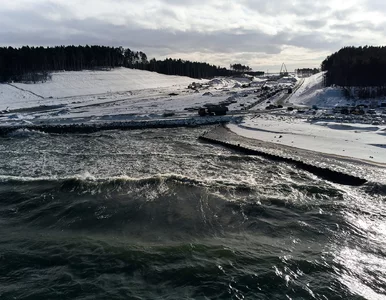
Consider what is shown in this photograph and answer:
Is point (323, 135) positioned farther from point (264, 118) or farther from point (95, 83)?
point (95, 83)

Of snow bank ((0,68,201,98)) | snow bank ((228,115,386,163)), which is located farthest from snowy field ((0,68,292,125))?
snow bank ((228,115,386,163))

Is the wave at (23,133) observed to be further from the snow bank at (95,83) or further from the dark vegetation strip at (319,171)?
the snow bank at (95,83)

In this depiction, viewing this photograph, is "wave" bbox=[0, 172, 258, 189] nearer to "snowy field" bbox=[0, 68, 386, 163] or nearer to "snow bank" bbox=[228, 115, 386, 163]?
"snow bank" bbox=[228, 115, 386, 163]

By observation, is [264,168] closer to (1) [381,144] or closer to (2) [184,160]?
(2) [184,160]

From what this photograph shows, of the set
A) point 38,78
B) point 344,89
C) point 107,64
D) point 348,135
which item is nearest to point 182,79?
point 107,64

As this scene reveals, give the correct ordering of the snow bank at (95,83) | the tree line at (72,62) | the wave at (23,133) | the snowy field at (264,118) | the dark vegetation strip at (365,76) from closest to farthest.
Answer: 1. the snowy field at (264,118)
2. the wave at (23,133)
3. the dark vegetation strip at (365,76)
4. the snow bank at (95,83)
5. the tree line at (72,62)

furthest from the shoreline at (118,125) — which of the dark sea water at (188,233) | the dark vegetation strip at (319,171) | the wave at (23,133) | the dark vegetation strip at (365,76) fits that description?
the dark vegetation strip at (365,76)
